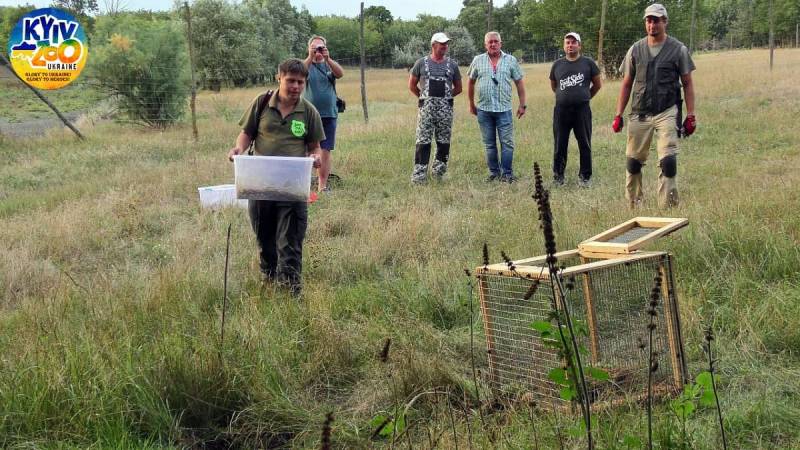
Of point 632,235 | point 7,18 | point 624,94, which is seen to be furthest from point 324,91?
point 7,18

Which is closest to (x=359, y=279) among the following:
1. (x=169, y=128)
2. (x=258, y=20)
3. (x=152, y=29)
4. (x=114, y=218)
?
(x=114, y=218)

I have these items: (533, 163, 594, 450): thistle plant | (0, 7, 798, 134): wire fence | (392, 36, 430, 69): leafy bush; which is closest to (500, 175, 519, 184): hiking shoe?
(533, 163, 594, 450): thistle plant

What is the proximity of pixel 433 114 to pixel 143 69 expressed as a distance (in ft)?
45.1

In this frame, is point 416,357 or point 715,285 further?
point 715,285

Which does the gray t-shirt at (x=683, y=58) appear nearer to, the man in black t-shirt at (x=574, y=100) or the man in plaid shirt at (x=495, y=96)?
the man in black t-shirt at (x=574, y=100)

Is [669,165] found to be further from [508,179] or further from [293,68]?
[293,68]

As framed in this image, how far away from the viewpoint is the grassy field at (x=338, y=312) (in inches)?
118

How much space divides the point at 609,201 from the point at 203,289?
172 inches

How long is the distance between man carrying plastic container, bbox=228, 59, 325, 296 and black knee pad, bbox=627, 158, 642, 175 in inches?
137

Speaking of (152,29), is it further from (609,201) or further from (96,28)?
(609,201)

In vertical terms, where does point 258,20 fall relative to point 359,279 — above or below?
above

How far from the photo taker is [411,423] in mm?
3078

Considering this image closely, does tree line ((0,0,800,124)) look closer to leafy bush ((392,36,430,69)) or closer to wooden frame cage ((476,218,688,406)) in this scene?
leafy bush ((392,36,430,69))

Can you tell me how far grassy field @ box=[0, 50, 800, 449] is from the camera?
3.00 meters
